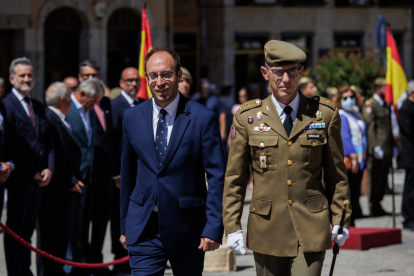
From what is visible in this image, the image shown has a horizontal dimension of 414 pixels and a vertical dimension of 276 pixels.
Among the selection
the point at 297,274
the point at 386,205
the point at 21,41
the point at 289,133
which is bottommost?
the point at 386,205

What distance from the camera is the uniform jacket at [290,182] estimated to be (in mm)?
4684

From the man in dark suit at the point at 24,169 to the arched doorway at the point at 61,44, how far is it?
37.6 feet

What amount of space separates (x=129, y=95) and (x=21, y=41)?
992 centimetres

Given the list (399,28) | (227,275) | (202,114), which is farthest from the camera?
(399,28)

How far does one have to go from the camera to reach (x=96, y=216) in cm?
809

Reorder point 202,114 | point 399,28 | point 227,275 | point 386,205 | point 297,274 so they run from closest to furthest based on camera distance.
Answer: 1. point 297,274
2. point 202,114
3. point 227,275
4. point 386,205
5. point 399,28

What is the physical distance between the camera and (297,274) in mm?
4629

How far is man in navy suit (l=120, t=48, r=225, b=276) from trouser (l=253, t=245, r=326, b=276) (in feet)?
1.06

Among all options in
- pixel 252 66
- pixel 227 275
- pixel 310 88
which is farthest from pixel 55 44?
pixel 227 275

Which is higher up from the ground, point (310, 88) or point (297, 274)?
point (310, 88)

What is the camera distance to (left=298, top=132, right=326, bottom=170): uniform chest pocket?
470cm

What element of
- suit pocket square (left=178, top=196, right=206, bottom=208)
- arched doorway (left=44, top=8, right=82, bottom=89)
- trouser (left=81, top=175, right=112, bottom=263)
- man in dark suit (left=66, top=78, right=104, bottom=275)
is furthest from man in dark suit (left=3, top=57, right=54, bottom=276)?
arched doorway (left=44, top=8, right=82, bottom=89)

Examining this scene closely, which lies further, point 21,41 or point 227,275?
point 21,41

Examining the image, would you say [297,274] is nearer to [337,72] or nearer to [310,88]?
[310,88]
